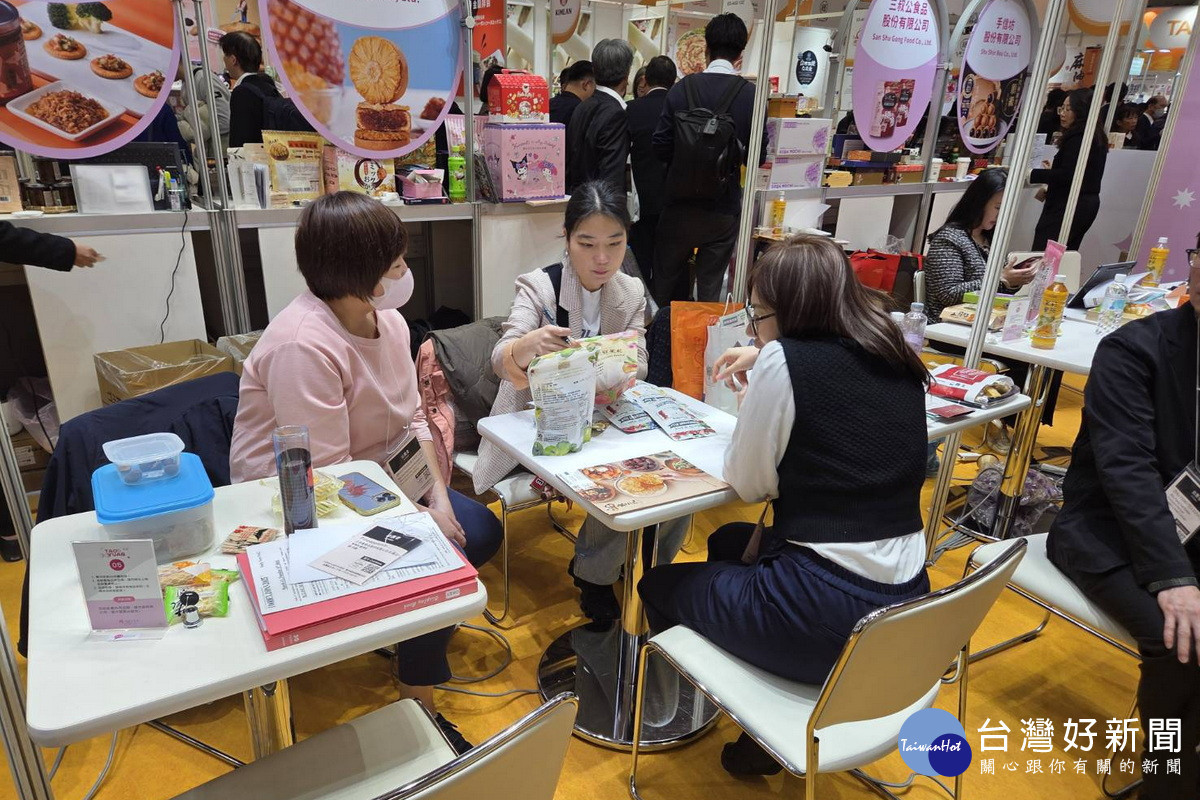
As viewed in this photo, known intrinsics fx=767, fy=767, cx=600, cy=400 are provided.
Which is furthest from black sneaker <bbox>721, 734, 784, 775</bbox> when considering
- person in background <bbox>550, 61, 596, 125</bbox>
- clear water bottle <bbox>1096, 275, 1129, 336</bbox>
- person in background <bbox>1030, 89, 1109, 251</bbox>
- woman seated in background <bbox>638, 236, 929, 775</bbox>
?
person in background <bbox>1030, 89, 1109, 251</bbox>

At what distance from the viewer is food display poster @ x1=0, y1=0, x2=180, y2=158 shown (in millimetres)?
2422

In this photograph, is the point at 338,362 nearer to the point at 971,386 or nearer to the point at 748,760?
the point at 748,760

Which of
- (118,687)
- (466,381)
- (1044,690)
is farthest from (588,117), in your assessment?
(118,687)

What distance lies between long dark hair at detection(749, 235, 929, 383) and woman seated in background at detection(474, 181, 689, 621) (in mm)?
575

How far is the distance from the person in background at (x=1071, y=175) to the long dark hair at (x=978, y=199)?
4.85 feet

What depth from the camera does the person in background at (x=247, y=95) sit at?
11.8 ft

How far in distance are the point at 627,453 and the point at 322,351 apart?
0.72 meters

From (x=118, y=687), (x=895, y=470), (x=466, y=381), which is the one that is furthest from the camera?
(x=466, y=381)

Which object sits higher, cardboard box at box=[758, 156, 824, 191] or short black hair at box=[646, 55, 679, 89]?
short black hair at box=[646, 55, 679, 89]

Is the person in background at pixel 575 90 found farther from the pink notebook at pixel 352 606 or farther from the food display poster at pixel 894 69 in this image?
the pink notebook at pixel 352 606

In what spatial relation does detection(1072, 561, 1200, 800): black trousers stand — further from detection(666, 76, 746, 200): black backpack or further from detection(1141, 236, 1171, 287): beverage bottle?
detection(666, 76, 746, 200): black backpack

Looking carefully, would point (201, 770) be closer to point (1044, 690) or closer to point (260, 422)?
point (260, 422)

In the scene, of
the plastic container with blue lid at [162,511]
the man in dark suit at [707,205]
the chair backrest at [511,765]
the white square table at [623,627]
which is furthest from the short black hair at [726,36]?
the chair backrest at [511,765]

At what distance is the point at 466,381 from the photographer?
254 centimetres
